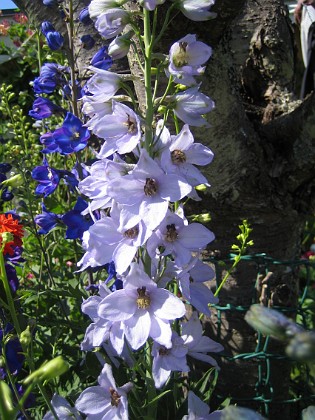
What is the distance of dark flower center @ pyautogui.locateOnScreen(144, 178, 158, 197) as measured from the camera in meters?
1.16

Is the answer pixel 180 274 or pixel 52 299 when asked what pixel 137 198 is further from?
pixel 52 299

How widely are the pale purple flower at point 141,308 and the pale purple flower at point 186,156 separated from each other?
0.22 metres

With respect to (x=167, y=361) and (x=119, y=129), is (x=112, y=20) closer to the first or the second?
(x=119, y=129)

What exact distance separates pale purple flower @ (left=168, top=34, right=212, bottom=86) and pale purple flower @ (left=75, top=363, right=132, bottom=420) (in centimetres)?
65

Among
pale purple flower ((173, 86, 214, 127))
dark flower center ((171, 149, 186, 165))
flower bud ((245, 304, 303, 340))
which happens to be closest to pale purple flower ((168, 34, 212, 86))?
pale purple flower ((173, 86, 214, 127))

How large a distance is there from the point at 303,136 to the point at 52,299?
39.9 inches

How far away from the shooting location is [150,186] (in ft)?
3.80

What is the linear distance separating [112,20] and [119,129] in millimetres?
229

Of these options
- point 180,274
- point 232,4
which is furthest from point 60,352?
point 232,4

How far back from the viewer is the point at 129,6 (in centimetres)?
167

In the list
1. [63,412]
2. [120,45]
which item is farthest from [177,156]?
[63,412]

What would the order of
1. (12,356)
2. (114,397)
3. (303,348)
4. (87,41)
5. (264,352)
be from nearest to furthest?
(303,348) < (114,397) < (12,356) < (264,352) < (87,41)

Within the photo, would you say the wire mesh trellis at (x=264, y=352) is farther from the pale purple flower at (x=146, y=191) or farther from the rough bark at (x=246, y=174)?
the pale purple flower at (x=146, y=191)

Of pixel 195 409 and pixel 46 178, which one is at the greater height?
pixel 46 178
